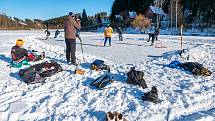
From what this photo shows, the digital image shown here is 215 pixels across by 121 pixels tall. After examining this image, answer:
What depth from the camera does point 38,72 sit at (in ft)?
36.8

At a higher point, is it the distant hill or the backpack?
the distant hill

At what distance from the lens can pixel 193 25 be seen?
229 ft

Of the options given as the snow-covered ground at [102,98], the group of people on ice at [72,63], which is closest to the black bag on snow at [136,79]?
the group of people on ice at [72,63]

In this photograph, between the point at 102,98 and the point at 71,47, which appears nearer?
the point at 102,98

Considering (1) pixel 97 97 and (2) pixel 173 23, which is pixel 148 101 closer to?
(1) pixel 97 97

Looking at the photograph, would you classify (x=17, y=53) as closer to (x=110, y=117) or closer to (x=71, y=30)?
(x=71, y=30)

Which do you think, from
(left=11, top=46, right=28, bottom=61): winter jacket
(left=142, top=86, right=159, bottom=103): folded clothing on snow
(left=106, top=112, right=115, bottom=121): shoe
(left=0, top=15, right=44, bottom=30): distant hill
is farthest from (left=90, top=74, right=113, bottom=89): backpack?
(left=0, top=15, right=44, bottom=30): distant hill

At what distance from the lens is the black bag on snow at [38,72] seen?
423 inches

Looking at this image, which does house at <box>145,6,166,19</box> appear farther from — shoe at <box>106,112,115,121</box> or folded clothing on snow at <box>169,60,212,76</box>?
shoe at <box>106,112,115,121</box>

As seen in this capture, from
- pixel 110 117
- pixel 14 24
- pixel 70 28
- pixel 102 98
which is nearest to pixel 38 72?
pixel 70 28

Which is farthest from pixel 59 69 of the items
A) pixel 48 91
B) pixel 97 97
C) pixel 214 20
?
pixel 214 20

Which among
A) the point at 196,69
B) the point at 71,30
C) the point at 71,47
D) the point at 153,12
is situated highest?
the point at 153,12

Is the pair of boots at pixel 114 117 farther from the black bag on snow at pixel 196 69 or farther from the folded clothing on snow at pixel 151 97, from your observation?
the black bag on snow at pixel 196 69

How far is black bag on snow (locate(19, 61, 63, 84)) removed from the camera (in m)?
10.7
